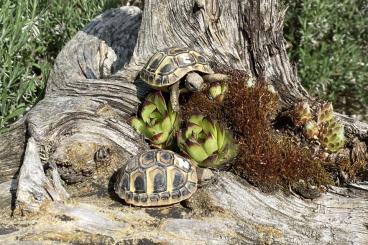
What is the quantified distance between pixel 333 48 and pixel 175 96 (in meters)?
3.76

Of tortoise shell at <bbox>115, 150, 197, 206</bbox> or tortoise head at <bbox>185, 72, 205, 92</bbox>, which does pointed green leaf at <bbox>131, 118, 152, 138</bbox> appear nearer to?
tortoise shell at <bbox>115, 150, 197, 206</bbox>

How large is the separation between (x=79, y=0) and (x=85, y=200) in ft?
13.6

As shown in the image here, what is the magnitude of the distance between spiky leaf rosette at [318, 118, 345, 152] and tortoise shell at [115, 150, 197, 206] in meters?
1.19

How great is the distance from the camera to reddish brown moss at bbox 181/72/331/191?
4254mm

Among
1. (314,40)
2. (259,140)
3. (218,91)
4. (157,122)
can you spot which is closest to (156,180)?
(157,122)

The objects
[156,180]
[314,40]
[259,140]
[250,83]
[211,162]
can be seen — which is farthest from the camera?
[314,40]

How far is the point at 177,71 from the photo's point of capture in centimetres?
484

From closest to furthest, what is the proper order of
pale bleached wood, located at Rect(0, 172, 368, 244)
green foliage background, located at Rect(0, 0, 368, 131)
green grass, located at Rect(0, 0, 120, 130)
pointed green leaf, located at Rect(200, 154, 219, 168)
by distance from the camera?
pale bleached wood, located at Rect(0, 172, 368, 244), pointed green leaf, located at Rect(200, 154, 219, 168), green grass, located at Rect(0, 0, 120, 130), green foliage background, located at Rect(0, 0, 368, 131)

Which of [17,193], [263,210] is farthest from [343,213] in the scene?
[17,193]

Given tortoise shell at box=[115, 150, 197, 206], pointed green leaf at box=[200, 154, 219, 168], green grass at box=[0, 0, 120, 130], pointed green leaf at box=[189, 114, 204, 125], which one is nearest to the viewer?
tortoise shell at box=[115, 150, 197, 206]

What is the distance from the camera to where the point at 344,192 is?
425 centimetres

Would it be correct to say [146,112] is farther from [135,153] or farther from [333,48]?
[333,48]

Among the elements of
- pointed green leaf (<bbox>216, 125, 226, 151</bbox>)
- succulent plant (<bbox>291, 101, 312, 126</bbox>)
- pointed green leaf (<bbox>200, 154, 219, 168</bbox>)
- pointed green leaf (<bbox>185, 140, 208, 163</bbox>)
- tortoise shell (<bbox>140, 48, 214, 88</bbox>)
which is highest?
tortoise shell (<bbox>140, 48, 214, 88</bbox>)

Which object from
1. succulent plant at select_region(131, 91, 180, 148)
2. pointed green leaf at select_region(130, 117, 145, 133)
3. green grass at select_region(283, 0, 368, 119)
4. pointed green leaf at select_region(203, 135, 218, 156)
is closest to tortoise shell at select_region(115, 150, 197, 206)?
pointed green leaf at select_region(203, 135, 218, 156)
